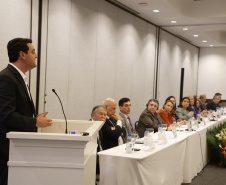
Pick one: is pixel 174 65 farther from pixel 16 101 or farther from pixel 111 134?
pixel 16 101

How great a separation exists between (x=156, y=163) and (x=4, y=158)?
1.85 metres

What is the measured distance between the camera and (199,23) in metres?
9.29

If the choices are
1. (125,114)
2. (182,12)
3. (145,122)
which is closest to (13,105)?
(125,114)

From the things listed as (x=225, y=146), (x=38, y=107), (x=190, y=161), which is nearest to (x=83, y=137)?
(x=190, y=161)

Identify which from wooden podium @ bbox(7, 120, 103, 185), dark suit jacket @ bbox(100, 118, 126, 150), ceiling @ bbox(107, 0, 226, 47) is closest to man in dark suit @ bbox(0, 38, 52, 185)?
wooden podium @ bbox(7, 120, 103, 185)

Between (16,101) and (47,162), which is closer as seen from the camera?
(47,162)

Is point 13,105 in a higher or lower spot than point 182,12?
lower

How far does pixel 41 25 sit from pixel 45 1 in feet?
1.29

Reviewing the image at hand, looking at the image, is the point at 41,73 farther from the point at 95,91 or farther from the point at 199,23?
the point at 199,23

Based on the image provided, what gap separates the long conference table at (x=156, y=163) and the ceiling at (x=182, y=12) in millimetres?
3458

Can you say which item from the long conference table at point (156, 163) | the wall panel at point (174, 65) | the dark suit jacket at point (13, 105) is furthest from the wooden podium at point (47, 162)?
the wall panel at point (174, 65)

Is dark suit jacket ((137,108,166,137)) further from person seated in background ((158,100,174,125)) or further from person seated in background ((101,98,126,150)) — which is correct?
person seated in background ((101,98,126,150))

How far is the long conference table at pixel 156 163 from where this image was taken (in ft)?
10.1

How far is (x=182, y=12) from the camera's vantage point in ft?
27.2
